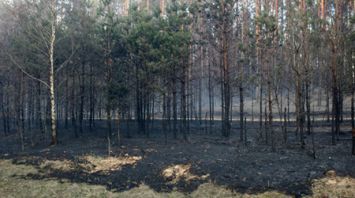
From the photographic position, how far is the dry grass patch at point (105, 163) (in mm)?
17906

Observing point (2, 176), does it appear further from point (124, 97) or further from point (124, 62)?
point (124, 62)

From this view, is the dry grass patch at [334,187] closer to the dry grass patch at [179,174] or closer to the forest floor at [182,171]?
the forest floor at [182,171]

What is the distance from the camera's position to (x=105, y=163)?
18672mm

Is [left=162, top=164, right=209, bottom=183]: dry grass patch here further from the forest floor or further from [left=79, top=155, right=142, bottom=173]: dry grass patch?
[left=79, top=155, right=142, bottom=173]: dry grass patch

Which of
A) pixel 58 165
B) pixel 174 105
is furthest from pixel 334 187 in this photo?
pixel 174 105

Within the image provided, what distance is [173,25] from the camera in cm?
2722

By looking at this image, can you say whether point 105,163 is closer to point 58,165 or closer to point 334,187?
point 58,165

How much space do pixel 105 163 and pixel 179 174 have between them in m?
4.71

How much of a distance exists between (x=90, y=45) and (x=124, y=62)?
321 centimetres

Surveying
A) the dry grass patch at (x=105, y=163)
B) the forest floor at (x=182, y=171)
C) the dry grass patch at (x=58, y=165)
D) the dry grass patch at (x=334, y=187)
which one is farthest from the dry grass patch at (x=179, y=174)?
the dry grass patch at (x=58, y=165)

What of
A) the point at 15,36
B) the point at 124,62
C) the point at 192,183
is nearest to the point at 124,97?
the point at 124,62

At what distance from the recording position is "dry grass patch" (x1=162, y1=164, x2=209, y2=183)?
51.5ft

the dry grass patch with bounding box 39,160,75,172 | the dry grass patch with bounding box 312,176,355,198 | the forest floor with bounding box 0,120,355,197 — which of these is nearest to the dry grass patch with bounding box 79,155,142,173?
the forest floor with bounding box 0,120,355,197

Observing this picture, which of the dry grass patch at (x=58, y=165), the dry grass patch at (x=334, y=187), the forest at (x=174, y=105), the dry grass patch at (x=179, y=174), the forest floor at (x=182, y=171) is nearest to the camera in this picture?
the dry grass patch at (x=334, y=187)
